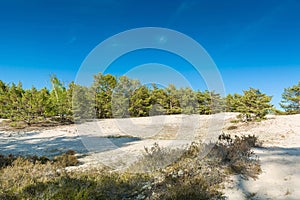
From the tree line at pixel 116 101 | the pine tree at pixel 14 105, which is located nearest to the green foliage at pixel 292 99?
the tree line at pixel 116 101

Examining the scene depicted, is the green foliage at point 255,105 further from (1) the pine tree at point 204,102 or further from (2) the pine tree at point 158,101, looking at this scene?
(2) the pine tree at point 158,101

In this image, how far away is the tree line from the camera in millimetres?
24625

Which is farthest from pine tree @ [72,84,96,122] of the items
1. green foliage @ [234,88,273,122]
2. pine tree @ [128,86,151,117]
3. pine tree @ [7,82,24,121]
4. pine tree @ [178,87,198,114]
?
green foliage @ [234,88,273,122]

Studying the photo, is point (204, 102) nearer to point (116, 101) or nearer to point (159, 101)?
point (159, 101)

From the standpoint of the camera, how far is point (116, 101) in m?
30.0

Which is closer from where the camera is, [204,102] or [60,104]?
[60,104]

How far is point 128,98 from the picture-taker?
A: 3169 cm

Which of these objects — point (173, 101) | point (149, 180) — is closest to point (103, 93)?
point (173, 101)

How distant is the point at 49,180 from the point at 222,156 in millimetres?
4456

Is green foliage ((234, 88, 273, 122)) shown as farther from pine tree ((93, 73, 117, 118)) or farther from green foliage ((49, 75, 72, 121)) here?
green foliage ((49, 75, 72, 121))

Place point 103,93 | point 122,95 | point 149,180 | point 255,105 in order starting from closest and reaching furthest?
point 149,180 < point 255,105 < point 122,95 < point 103,93

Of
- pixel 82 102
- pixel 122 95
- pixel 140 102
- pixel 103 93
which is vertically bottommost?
pixel 82 102

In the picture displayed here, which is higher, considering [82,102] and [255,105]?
[82,102]

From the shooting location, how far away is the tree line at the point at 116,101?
24.6 metres
